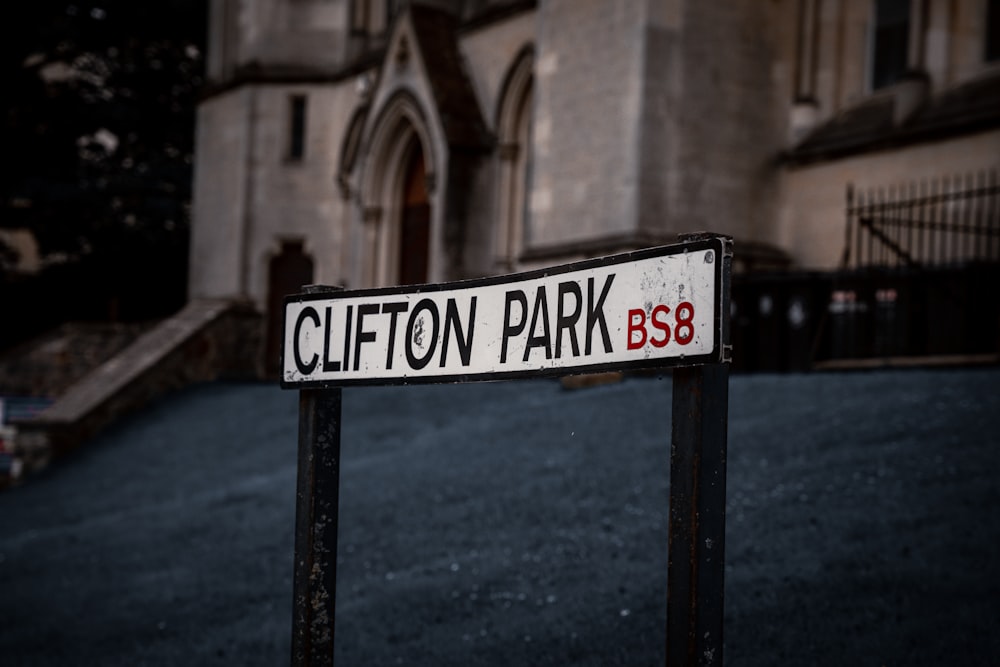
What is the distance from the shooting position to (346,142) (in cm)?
2177

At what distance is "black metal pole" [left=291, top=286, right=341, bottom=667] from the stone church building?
10.5 metres

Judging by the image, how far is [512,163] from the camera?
1805 centimetres

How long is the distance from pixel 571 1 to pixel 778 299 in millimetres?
5007

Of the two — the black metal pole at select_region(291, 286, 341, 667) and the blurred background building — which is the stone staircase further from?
the black metal pole at select_region(291, 286, 341, 667)

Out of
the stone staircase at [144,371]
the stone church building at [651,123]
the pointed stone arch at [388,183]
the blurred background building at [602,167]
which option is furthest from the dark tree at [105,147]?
the stone church building at [651,123]

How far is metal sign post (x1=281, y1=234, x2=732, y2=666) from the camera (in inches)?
101

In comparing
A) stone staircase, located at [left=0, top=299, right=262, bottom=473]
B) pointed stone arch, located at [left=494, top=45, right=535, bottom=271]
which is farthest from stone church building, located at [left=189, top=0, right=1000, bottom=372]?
stone staircase, located at [left=0, top=299, right=262, bottom=473]

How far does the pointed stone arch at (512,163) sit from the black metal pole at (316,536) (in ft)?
47.8

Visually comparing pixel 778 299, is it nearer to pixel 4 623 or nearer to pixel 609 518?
pixel 609 518

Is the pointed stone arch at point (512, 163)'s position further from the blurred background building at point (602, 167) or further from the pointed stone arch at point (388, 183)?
the pointed stone arch at point (388, 183)

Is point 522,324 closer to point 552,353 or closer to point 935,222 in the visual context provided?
point 552,353

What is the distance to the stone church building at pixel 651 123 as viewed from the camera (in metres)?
13.8

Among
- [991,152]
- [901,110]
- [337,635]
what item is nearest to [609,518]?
[337,635]

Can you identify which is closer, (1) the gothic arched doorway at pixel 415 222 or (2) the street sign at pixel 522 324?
(2) the street sign at pixel 522 324
